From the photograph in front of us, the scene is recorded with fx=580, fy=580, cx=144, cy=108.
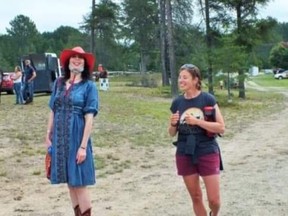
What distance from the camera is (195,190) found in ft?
17.3

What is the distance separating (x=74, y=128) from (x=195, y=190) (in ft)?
4.03

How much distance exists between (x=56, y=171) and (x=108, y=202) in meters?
2.21

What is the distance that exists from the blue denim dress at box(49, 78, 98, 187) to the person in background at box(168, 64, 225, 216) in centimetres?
80

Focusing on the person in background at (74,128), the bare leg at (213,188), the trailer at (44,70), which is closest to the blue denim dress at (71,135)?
the person in background at (74,128)

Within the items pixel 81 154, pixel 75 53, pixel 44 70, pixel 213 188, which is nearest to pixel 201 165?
pixel 213 188

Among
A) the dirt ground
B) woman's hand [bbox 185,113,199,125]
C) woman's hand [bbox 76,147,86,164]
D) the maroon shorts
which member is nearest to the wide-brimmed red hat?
woman's hand [bbox 76,147,86,164]

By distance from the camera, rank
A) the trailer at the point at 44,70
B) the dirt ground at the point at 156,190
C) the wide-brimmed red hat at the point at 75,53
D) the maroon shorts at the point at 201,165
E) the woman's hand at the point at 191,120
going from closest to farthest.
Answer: the woman's hand at the point at 191,120, the maroon shorts at the point at 201,165, the wide-brimmed red hat at the point at 75,53, the dirt ground at the point at 156,190, the trailer at the point at 44,70

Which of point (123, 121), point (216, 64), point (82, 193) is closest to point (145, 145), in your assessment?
point (123, 121)

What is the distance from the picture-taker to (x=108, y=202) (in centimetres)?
734

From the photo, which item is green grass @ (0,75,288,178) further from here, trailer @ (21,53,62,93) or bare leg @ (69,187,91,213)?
trailer @ (21,53,62,93)

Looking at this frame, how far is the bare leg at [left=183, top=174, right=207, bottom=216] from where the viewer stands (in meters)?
5.19

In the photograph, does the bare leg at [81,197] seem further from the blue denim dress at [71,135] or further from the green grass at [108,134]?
the green grass at [108,134]

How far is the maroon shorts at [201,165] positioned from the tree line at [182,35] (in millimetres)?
24537

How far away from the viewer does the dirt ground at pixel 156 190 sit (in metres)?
6.86
